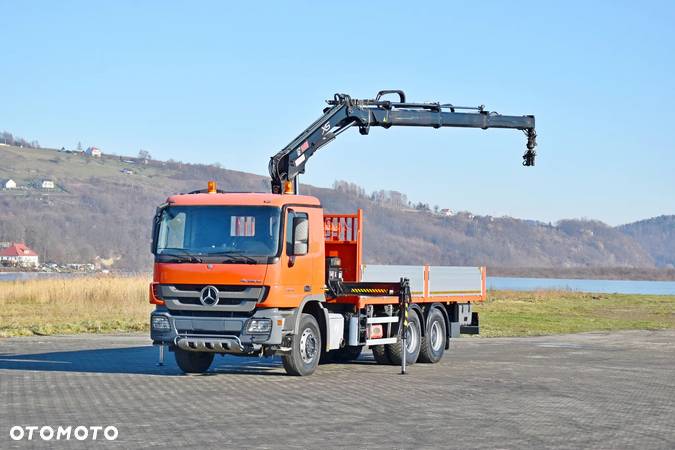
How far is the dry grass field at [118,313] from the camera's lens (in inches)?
1431

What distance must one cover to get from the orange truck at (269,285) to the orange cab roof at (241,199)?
0.02 m

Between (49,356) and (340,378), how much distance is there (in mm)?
7433

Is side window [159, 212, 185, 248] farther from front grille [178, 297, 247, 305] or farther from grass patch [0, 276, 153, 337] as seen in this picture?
grass patch [0, 276, 153, 337]

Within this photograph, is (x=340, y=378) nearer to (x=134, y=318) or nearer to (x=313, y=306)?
(x=313, y=306)

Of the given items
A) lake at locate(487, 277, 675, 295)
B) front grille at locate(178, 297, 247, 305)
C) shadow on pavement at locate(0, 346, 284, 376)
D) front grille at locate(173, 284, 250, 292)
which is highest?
lake at locate(487, 277, 675, 295)

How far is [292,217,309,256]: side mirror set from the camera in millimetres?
19547

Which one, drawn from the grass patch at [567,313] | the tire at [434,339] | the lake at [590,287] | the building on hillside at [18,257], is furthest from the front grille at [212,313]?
the building on hillside at [18,257]

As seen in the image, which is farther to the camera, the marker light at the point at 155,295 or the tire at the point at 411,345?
the tire at the point at 411,345

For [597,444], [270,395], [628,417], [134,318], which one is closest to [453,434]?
[597,444]

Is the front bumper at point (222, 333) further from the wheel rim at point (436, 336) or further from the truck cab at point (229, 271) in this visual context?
the wheel rim at point (436, 336)

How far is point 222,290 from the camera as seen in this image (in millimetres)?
19391

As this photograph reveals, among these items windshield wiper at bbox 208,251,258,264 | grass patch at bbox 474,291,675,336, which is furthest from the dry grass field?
windshield wiper at bbox 208,251,258,264

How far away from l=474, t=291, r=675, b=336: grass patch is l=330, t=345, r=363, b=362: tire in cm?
1184

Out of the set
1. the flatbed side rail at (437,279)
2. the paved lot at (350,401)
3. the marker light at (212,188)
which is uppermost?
the marker light at (212,188)
